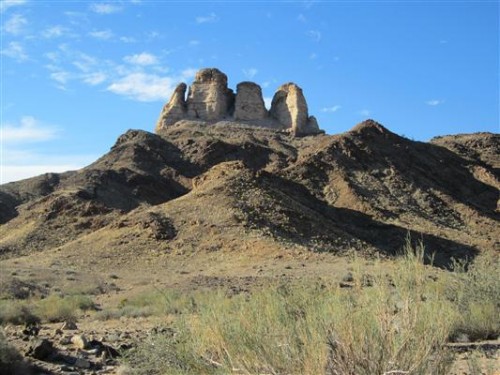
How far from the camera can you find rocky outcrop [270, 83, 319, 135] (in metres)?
92.1

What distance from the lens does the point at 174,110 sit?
9550cm

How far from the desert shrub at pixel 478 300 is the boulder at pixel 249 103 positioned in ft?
273

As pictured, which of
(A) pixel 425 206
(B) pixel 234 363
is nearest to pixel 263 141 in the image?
(A) pixel 425 206

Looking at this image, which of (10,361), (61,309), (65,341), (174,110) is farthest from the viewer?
(174,110)

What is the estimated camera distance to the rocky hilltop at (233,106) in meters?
94.2

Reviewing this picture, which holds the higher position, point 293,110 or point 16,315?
point 293,110

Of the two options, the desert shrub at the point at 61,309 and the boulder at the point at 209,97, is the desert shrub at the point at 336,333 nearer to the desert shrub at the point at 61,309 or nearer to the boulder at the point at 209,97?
the desert shrub at the point at 61,309

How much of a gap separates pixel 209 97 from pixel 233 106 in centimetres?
446

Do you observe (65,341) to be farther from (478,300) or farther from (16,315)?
(478,300)

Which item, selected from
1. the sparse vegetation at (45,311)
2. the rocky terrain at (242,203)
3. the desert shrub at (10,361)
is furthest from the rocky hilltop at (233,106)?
the desert shrub at (10,361)

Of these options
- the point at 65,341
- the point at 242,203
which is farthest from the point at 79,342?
the point at 242,203

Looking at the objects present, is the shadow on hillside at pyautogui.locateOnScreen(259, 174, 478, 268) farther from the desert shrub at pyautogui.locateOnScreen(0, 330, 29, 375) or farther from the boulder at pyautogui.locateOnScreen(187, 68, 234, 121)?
the boulder at pyautogui.locateOnScreen(187, 68, 234, 121)

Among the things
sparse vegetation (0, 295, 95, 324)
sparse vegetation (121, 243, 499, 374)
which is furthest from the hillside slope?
sparse vegetation (121, 243, 499, 374)

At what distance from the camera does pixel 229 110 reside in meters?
97.9
